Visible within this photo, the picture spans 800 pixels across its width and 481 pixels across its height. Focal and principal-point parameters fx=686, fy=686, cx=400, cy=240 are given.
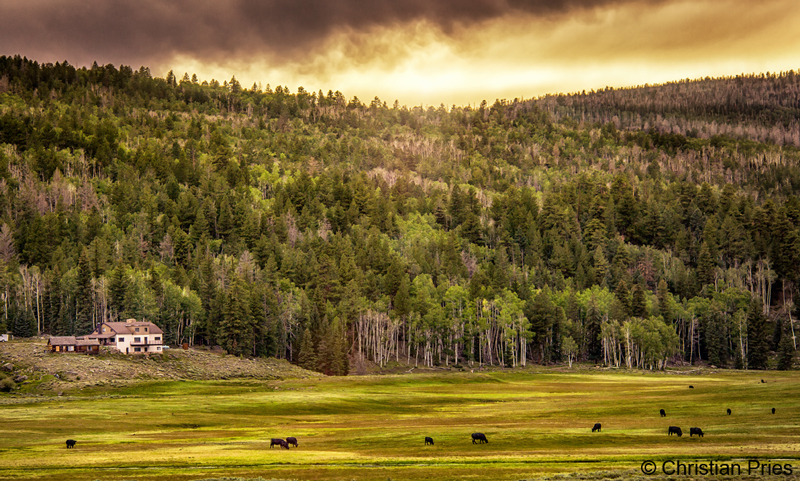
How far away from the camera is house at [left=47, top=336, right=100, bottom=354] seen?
129 m

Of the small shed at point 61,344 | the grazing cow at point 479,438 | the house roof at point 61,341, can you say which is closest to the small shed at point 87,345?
the small shed at point 61,344

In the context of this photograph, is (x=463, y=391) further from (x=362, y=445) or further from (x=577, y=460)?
(x=577, y=460)

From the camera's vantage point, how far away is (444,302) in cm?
19125

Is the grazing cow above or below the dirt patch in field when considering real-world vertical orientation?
above

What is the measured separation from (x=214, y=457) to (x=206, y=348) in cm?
11796

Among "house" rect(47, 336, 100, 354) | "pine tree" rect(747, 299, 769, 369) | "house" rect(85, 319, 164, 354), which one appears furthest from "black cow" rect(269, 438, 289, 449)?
"pine tree" rect(747, 299, 769, 369)

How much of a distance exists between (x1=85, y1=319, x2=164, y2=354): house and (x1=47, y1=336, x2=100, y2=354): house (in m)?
1.66

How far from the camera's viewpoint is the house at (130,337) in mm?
136000

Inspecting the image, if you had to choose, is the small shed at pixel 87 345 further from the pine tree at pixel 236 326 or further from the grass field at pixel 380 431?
the grass field at pixel 380 431

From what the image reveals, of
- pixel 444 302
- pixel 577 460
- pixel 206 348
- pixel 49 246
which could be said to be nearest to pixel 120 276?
pixel 206 348

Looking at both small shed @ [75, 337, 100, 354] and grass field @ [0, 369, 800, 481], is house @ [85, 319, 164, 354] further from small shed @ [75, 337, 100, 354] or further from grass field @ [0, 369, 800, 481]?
grass field @ [0, 369, 800, 481]

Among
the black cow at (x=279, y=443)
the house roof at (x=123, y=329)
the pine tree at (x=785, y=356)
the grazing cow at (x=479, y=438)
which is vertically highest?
the grazing cow at (x=479, y=438)

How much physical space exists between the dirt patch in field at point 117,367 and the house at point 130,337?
163 inches

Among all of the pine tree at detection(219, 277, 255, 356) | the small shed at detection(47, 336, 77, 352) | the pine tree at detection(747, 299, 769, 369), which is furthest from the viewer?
the pine tree at detection(747, 299, 769, 369)
